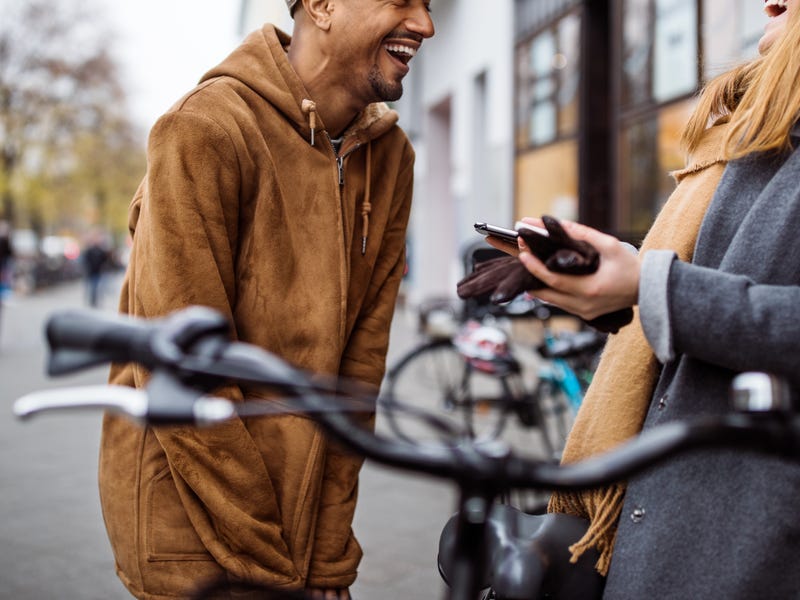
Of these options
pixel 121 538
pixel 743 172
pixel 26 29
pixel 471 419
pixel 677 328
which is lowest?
pixel 471 419

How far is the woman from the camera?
1271 mm

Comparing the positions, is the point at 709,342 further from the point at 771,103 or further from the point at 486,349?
the point at 486,349

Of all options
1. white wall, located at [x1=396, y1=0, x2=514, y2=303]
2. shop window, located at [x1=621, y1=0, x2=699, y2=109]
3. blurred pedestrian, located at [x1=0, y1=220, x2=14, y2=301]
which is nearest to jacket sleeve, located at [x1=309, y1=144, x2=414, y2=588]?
shop window, located at [x1=621, y1=0, x2=699, y2=109]

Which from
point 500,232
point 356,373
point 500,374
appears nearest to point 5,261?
point 500,374

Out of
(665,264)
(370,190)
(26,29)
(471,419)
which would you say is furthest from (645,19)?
(26,29)

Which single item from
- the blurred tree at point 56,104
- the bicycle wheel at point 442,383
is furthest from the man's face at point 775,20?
the blurred tree at point 56,104

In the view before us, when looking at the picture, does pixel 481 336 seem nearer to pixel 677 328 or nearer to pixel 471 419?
pixel 471 419

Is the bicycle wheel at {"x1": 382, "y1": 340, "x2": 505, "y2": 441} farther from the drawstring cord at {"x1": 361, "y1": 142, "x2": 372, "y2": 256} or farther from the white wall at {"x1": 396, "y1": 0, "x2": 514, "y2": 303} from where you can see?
the drawstring cord at {"x1": 361, "y1": 142, "x2": 372, "y2": 256}

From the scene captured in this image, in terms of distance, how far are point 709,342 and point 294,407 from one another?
680 millimetres

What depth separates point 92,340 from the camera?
0.93 metres

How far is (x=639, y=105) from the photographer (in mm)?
9336

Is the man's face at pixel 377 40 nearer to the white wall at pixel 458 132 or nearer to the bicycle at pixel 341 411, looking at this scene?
the bicycle at pixel 341 411

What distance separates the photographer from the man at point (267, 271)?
173cm

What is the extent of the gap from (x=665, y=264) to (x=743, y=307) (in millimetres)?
126
